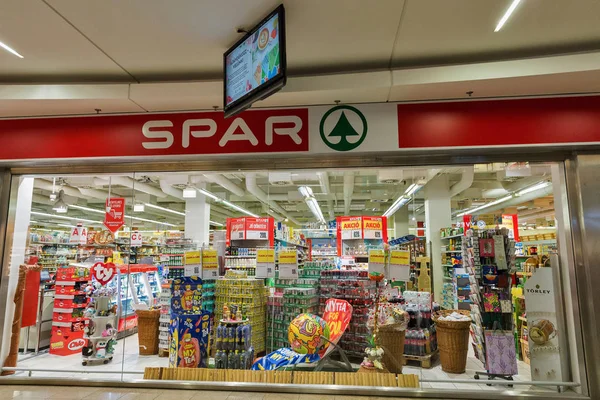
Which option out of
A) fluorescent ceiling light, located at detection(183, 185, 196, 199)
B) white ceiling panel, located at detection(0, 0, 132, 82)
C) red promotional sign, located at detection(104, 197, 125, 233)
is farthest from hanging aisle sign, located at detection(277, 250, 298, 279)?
fluorescent ceiling light, located at detection(183, 185, 196, 199)

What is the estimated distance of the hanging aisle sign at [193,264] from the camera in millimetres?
5402

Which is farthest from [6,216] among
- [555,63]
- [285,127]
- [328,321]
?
[555,63]

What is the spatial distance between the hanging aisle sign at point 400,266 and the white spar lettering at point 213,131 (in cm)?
202

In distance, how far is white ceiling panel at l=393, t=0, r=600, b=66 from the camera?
298 cm

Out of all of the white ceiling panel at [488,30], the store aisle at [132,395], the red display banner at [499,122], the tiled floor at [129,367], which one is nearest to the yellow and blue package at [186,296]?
the tiled floor at [129,367]

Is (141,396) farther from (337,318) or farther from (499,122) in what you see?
(499,122)

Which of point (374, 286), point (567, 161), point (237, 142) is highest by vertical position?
point (237, 142)

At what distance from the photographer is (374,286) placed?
5832 millimetres

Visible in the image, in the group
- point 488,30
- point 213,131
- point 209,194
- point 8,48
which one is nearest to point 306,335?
point 213,131

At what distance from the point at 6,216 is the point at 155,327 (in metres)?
2.81

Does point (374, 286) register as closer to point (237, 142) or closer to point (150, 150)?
point (237, 142)

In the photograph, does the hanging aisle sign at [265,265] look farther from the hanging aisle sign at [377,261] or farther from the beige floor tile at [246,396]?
the beige floor tile at [246,396]

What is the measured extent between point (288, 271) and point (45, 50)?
12.0 ft

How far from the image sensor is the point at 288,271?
203 inches
